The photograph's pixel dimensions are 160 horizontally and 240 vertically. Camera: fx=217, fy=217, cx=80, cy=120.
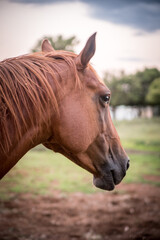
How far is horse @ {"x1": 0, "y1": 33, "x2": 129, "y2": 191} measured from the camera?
1.39 meters

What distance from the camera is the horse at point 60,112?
54.9 inches

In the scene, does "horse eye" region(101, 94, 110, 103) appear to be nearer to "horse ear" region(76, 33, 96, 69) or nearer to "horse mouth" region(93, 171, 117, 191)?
"horse ear" region(76, 33, 96, 69)

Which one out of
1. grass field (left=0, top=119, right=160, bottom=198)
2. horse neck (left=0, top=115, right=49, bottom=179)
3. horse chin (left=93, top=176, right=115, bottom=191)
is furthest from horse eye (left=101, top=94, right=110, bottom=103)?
A: grass field (left=0, top=119, right=160, bottom=198)

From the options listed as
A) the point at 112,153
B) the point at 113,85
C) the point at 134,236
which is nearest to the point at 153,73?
the point at 113,85

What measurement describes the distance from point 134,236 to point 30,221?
6.84 ft

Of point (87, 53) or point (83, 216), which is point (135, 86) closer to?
point (83, 216)

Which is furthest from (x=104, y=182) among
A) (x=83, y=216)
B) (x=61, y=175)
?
(x=61, y=175)

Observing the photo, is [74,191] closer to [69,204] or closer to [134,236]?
[69,204]

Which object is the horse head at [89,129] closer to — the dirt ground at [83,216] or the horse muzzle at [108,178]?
the horse muzzle at [108,178]

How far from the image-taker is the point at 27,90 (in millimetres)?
1398

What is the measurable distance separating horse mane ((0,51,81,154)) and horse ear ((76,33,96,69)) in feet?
0.18

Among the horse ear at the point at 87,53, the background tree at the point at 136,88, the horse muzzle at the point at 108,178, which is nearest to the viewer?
the horse ear at the point at 87,53

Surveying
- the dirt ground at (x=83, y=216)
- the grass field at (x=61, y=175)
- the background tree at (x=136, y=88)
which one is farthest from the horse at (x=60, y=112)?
the background tree at (x=136, y=88)

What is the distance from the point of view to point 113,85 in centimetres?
1634
